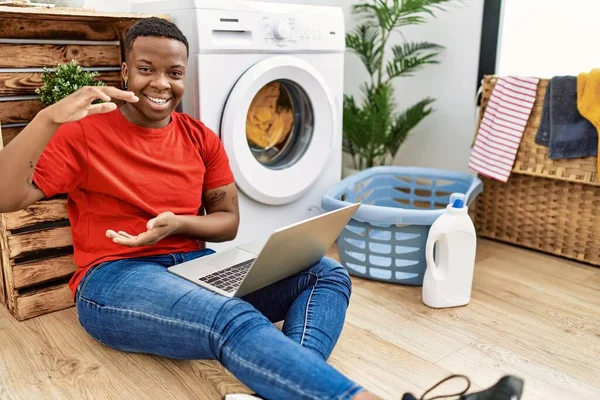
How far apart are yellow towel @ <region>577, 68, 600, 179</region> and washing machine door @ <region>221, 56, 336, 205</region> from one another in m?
0.82

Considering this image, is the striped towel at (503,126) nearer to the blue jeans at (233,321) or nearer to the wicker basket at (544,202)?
the wicker basket at (544,202)

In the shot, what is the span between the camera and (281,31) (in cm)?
179

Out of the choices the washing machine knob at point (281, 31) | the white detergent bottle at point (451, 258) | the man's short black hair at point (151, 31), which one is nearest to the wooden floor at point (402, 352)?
the white detergent bottle at point (451, 258)

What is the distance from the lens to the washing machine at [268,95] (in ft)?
5.47

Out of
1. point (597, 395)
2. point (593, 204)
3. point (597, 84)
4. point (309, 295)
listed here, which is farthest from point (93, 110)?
point (593, 204)

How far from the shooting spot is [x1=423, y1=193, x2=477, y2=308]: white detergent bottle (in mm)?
1540

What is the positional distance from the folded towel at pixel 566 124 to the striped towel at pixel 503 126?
0.25 feet

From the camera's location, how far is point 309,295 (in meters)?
1.24

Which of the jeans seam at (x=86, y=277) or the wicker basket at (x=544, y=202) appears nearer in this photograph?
the jeans seam at (x=86, y=277)

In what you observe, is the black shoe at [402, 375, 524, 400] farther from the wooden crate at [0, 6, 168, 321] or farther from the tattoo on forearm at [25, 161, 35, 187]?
the wooden crate at [0, 6, 168, 321]

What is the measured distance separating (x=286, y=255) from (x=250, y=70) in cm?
80

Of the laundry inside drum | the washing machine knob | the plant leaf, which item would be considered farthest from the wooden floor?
the plant leaf

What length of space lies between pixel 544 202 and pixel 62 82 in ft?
5.42

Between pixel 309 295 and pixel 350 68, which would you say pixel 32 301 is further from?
pixel 350 68
